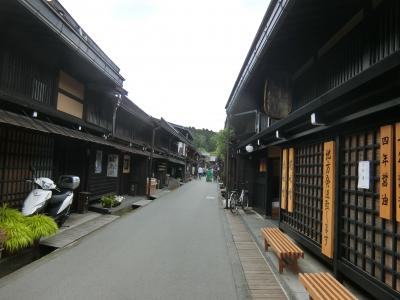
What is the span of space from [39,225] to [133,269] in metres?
2.64

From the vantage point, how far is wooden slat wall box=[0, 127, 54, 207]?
29.2 feet

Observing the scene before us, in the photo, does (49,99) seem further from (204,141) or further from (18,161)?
(204,141)

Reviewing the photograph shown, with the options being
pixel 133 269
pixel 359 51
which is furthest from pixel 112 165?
pixel 359 51

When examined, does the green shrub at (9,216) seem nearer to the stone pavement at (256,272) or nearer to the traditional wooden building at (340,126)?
the stone pavement at (256,272)

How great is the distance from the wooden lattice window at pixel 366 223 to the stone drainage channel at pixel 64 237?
266 inches

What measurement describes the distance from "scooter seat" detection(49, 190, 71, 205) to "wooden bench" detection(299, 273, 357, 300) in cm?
775

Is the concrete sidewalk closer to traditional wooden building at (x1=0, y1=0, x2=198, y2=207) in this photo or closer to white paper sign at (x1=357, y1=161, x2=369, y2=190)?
white paper sign at (x1=357, y1=161, x2=369, y2=190)

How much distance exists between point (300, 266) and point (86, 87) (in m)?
10.7

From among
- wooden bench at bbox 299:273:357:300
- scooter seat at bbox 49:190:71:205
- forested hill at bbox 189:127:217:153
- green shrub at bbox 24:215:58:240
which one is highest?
forested hill at bbox 189:127:217:153

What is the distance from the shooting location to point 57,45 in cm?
935

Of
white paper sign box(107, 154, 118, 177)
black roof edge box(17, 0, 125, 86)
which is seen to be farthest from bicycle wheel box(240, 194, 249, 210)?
black roof edge box(17, 0, 125, 86)

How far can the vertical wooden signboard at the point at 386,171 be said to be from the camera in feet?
15.6

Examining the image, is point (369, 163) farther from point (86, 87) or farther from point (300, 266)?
point (86, 87)

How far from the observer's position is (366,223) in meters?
5.55
